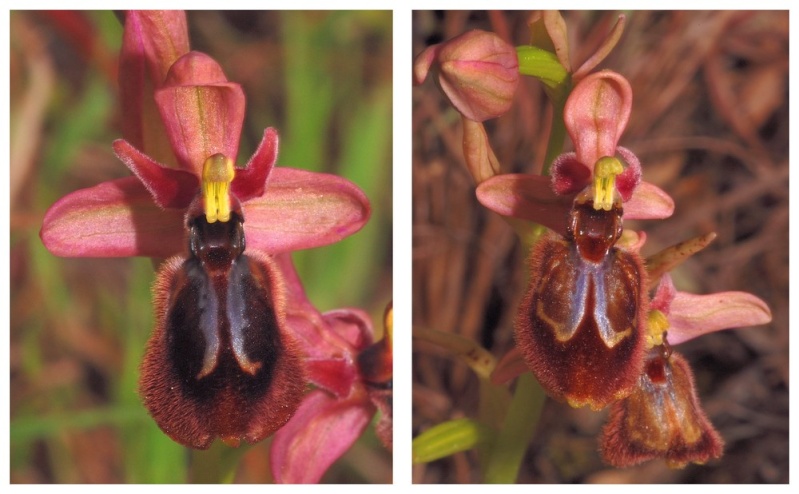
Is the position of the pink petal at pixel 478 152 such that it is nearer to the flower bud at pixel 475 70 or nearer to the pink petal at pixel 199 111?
the flower bud at pixel 475 70

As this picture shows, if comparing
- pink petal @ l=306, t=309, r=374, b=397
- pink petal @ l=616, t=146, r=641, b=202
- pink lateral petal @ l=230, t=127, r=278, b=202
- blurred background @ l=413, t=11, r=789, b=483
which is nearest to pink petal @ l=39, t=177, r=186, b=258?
pink lateral petal @ l=230, t=127, r=278, b=202

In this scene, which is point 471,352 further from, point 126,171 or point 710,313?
point 126,171

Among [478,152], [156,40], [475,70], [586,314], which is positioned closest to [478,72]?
[475,70]

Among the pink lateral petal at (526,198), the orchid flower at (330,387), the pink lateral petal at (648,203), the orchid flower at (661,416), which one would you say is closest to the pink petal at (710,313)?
the orchid flower at (661,416)

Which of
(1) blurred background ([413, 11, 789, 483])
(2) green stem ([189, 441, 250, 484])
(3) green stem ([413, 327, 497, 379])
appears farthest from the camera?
(1) blurred background ([413, 11, 789, 483])

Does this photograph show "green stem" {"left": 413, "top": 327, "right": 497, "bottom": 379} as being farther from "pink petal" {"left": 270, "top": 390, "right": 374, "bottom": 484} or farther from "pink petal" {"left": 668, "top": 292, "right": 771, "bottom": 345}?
"pink petal" {"left": 668, "top": 292, "right": 771, "bottom": 345}
